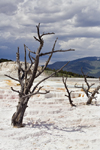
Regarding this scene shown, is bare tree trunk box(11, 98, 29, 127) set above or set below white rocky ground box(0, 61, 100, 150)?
above

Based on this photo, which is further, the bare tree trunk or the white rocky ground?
the bare tree trunk

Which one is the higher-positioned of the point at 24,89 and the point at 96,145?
the point at 24,89

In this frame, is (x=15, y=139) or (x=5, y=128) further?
(x=5, y=128)

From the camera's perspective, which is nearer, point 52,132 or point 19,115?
point 52,132

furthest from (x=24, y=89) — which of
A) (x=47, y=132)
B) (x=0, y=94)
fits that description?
(x=0, y=94)

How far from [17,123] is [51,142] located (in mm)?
1278

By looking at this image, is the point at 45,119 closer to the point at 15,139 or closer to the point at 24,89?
the point at 24,89

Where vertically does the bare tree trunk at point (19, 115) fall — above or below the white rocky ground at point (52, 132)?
above

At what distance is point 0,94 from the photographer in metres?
10.4

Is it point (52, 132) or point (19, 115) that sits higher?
point (19, 115)

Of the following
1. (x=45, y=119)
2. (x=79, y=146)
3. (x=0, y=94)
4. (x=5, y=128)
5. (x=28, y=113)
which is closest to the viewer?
(x=79, y=146)

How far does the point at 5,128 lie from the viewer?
5035 mm

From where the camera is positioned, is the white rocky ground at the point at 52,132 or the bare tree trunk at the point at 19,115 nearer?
the white rocky ground at the point at 52,132

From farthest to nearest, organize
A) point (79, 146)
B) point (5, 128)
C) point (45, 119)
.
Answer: point (45, 119) → point (5, 128) → point (79, 146)
